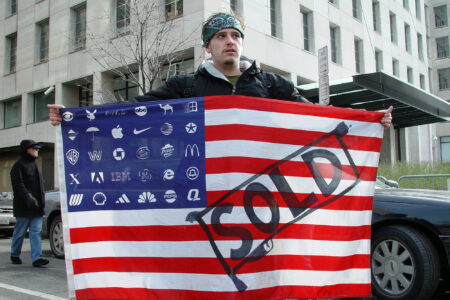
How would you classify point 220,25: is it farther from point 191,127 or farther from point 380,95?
point 380,95

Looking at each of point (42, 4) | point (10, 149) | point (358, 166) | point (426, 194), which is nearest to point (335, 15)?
point (42, 4)

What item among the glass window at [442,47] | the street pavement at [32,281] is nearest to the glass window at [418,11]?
the glass window at [442,47]

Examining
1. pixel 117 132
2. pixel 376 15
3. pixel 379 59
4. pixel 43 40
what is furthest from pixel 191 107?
pixel 376 15

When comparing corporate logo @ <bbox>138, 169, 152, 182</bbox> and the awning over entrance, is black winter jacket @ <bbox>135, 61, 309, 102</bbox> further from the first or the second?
the awning over entrance

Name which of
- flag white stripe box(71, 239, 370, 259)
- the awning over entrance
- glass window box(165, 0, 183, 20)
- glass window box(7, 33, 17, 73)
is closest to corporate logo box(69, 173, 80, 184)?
flag white stripe box(71, 239, 370, 259)

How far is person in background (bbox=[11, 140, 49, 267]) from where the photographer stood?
6.82m

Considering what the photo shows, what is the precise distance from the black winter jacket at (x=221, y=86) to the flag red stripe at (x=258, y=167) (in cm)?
43

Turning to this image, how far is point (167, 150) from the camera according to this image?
8.68 feet

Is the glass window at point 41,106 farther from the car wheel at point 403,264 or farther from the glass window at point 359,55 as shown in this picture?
the car wheel at point 403,264

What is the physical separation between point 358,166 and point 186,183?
1.11 meters

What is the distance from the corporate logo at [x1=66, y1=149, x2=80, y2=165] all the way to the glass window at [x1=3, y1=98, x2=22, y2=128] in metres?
24.0

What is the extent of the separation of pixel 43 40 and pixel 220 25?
921 inches

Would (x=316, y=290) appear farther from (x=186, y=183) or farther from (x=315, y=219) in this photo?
(x=186, y=183)

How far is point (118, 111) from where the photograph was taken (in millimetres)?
2811
